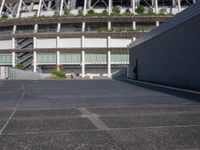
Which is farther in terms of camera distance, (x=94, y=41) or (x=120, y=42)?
(x=120, y=42)

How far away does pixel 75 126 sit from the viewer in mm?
7992

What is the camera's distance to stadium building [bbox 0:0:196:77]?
7844 cm

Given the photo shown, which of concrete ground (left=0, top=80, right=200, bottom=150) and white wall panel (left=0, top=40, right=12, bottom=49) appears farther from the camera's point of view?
white wall panel (left=0, top=40, right=12, bottom=49)

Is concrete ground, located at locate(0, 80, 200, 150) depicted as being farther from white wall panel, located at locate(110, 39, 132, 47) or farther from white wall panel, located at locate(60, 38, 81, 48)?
white wall panel, located at locate(60, 38, 81, 48)

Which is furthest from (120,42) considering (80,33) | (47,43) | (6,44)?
(6,44)

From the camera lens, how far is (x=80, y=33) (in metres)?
78.6

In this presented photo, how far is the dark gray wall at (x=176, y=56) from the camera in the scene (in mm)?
22891

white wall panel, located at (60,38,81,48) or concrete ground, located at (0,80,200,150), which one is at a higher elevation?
white wall panel, located at (60,38,81,48)

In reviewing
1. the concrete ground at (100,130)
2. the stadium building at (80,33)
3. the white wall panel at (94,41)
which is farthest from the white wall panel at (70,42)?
the concrete ground at (100,130)

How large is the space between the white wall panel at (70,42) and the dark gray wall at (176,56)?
140 ft

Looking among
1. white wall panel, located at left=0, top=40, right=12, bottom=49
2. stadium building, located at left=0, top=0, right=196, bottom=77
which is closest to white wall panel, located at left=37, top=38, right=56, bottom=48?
stadium building, located at left=0, top=0, right=196, bottom=77

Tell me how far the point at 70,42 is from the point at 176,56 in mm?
55973

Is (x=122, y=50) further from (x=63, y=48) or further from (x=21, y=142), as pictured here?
(x=21, y=142)

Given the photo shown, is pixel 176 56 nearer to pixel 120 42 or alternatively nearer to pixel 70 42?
pixel 120 42
